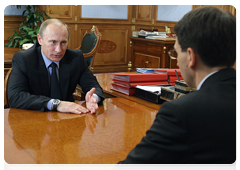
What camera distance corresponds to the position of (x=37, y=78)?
216cm

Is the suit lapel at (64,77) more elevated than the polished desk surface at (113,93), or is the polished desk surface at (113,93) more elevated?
the suit lapel at (64,77)

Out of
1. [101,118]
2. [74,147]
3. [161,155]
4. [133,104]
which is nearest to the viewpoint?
[161,155]

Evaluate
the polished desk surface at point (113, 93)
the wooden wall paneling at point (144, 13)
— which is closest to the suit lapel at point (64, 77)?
the polished desk surface at point (113, 93)

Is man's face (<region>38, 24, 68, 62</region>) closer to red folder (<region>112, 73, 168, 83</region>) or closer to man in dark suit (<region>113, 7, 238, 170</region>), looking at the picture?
red folder (<region>112, 73, 168, 83</region>)

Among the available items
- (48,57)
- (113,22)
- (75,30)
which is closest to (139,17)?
(113,22)

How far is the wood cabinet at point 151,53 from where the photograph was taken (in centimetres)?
544

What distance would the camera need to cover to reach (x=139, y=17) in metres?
7.80

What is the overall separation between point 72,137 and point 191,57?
755 mm

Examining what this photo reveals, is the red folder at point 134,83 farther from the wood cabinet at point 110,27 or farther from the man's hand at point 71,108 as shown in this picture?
the wood cabinet at point 110,27

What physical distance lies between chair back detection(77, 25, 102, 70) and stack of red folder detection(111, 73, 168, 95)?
2172 mm

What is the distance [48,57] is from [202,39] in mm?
1584

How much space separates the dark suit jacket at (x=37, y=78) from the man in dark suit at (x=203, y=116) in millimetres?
1168

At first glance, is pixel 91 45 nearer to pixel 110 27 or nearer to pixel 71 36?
pixel 71 36

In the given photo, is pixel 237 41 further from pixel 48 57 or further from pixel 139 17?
pixel 139 17
